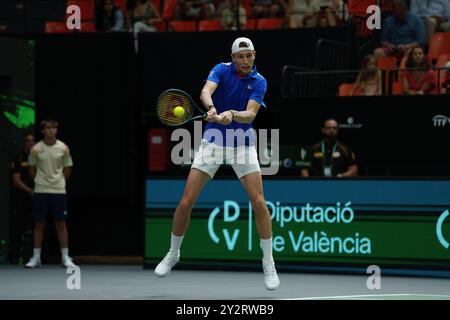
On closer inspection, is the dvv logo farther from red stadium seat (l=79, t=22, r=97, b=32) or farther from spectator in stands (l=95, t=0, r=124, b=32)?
red stadium seat (l=79, t=22, r=97, b=32)

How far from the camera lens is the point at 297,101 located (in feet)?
55.1

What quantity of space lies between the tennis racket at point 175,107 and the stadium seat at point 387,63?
7934mm

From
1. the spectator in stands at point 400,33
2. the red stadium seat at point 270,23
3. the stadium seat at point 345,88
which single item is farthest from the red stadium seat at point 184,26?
the spectator in stands at point 400,33

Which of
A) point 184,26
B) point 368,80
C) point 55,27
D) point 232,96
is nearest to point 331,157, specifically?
point 368,80

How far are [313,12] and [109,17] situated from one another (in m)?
3.74

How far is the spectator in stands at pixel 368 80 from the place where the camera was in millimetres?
16375

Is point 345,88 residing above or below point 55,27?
below

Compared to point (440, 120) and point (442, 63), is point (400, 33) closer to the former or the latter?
point (442, 63)

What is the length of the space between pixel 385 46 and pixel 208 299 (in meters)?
8.51

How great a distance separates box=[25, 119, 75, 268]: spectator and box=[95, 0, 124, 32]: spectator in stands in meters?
3.60

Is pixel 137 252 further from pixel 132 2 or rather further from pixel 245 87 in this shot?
pixel 245 87

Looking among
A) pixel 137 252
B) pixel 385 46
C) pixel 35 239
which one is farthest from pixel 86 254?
pixel 385 46

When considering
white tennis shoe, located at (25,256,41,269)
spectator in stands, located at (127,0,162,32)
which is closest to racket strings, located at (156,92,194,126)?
white tennis shoe, located at (25,256,41,269)

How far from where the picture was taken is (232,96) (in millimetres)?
10203
